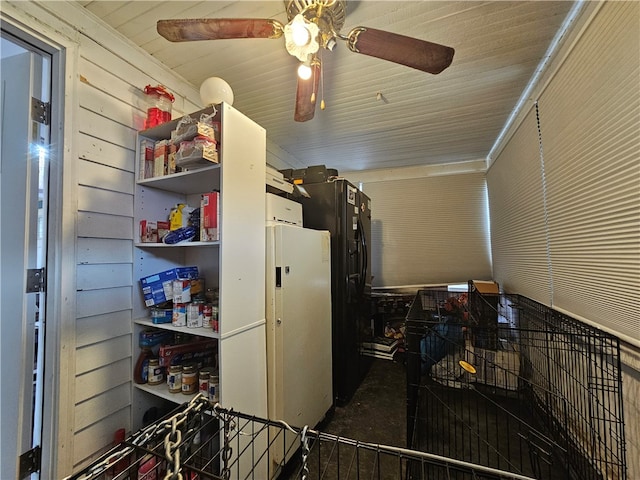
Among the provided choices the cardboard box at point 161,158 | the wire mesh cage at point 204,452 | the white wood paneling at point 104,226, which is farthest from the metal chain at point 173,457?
the cardboard box at point 161,158

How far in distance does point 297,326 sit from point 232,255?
65cm

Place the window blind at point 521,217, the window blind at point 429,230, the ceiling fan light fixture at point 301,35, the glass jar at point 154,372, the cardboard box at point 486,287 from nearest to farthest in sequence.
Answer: the ceiling fan light fixture at point 301,35 → the glass jar at point 154,372 → the window blind at point 521,217 → the cardboard box at point 486,287 → the window blind at point 429,230

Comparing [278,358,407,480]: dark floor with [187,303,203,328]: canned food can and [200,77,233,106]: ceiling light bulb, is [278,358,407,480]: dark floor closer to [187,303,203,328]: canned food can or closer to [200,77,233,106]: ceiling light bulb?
[187,303,203,328]: canned food can

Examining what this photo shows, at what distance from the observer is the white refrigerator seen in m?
1.51

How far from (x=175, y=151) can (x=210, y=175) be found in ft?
0.77

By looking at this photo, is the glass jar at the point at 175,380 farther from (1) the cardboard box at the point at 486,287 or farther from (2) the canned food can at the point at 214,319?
(1) the cardboard box at the point at 486,287

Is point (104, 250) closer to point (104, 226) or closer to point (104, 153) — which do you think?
point (104, 226)

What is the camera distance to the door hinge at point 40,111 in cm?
124

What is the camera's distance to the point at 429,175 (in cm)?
383

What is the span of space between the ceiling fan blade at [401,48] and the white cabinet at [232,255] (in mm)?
661

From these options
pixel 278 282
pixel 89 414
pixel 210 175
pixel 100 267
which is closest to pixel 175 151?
pixel 210 175

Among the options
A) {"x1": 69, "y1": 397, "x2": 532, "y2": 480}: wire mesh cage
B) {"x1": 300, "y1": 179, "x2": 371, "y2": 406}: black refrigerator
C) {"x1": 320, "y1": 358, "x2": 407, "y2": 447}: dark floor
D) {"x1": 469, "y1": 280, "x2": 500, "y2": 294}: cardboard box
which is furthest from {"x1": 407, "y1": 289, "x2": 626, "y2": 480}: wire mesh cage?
{"x1": 69, "y1": 397, "x2": 532, "y2": 480}: wire mesh cage

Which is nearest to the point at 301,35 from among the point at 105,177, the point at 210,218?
→ the point at 210,218

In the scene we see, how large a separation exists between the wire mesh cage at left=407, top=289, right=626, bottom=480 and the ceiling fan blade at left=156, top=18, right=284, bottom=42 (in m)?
1.63
